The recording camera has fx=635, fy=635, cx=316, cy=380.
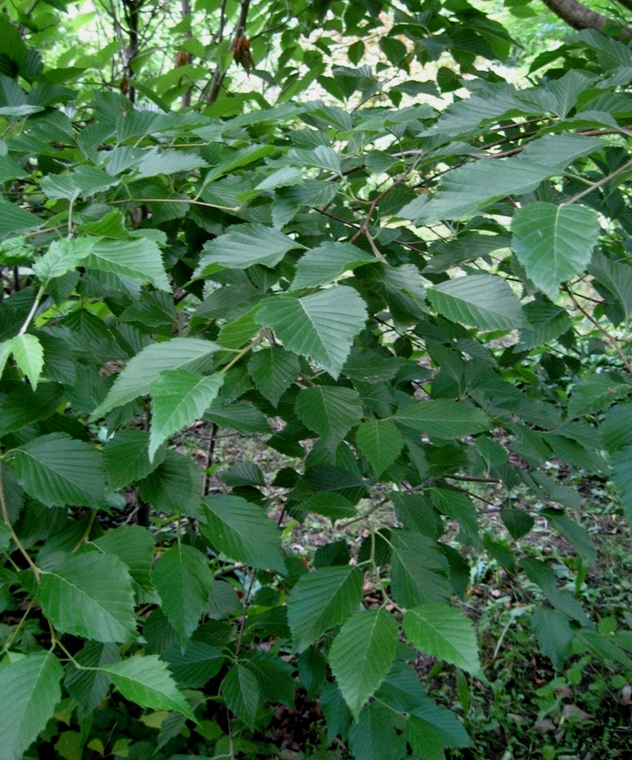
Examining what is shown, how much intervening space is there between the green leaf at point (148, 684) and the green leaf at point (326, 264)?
1.27ft

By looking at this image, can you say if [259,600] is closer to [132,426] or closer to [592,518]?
[132,426]

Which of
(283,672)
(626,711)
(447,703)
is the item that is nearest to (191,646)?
(283,672)

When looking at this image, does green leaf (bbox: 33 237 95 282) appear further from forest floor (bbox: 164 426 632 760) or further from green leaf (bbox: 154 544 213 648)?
forest floor (bbox: 164 426 632 760)

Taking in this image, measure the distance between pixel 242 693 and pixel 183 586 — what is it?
464mm

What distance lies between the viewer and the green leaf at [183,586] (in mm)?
741

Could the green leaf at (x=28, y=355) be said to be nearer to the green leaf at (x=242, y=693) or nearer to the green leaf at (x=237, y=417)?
the green leaf at (x=237, y=417)

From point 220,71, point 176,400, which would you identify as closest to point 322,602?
point 176,400

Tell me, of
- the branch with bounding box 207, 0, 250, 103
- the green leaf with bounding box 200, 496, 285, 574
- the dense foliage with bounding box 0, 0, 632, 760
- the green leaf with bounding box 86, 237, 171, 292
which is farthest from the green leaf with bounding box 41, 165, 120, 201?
the branch with bounding box 207, 0, 250, 103

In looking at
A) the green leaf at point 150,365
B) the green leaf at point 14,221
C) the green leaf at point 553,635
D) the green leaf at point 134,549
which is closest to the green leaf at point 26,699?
the green leaf at point 134,549

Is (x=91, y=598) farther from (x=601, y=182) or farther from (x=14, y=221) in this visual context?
(x=601, y=182)

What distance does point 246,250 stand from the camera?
756 millimetres

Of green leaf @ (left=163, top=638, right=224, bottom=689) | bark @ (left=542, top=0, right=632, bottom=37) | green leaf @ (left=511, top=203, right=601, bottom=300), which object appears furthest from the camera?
bark @ (left=542, top=0, right=632, bottom=37)

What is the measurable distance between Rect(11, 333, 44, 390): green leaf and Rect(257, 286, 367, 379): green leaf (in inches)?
7.9

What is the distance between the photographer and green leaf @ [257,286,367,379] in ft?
1.95
